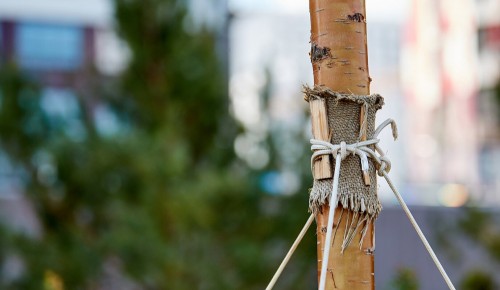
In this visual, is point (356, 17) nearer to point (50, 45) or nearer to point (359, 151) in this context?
point (359, 151)

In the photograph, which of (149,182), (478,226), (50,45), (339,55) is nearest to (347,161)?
(339,55)

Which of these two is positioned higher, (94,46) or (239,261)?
(94,46)

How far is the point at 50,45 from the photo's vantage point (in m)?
18.9

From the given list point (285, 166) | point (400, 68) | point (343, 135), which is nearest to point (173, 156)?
point (285, 166)

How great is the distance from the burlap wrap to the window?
661 inches

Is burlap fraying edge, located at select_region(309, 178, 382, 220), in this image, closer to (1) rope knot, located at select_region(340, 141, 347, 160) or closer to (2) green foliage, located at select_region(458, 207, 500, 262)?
(1) rope knot, located at select_region(340, 141, 347, 160)

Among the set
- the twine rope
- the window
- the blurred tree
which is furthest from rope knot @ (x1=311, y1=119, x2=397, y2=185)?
the window

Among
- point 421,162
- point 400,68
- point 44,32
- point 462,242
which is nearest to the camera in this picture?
point 462,242

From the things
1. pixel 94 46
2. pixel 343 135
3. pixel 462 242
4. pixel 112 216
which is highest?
pixel 94 46

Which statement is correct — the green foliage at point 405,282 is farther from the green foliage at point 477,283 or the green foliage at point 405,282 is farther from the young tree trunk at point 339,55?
the green foliage at point 477,283

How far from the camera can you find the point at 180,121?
619 centimetres

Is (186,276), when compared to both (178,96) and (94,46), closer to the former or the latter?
(178,96)

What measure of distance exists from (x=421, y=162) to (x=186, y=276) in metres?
25.4

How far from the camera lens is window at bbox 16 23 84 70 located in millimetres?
18359
